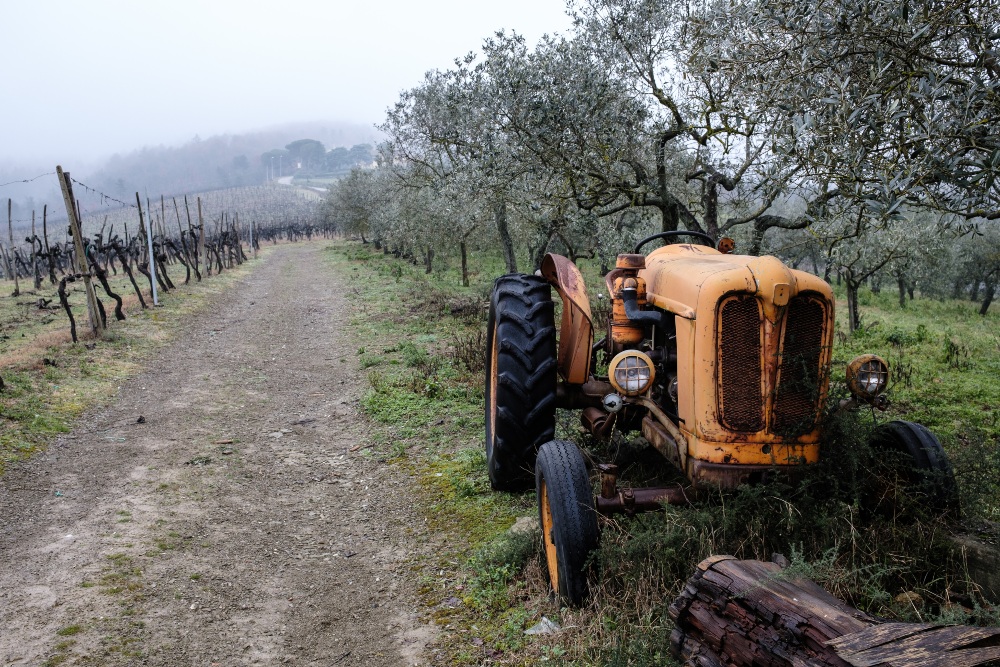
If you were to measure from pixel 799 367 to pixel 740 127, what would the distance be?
5.64m

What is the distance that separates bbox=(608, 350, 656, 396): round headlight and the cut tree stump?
1189 millimetres

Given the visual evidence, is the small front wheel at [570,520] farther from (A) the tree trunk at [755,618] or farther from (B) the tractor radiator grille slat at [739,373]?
(B) the tractor radiator grille slat at [739,373]

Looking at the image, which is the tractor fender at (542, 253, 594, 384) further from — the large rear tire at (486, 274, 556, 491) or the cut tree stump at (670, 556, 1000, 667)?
the cut tree stump at (670, 556, 1000, 667)

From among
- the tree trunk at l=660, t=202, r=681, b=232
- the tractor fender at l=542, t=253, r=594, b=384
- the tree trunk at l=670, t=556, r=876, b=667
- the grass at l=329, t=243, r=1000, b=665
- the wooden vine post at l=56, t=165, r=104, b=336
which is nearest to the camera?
the tree trunk at l=670, t=556, r=876, b=667

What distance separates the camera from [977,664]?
1754 millimetres

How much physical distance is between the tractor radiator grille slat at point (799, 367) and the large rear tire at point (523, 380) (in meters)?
1.51

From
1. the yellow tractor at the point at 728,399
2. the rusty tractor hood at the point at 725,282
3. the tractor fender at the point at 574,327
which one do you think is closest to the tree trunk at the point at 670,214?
the tractor fender at the point at 574,327

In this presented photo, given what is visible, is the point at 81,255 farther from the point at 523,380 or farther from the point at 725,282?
the point at 725,282

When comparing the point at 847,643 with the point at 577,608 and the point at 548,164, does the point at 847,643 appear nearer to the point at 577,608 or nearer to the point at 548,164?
the point at 577,608

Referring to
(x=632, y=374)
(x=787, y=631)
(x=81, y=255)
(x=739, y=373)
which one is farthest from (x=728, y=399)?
(x=81, y=255)

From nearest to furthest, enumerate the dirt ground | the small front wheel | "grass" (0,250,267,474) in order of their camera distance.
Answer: the small front wheel, the dirt ground, "grass" (0,250,267,474)

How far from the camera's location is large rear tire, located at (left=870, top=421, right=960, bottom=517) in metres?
3.35

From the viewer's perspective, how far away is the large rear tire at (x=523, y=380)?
14.1 feet

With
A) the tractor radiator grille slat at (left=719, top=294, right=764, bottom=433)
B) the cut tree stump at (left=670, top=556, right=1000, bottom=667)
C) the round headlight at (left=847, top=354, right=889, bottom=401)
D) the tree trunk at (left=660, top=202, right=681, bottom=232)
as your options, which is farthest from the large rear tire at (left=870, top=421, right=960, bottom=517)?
the tree trunk at (left=660, top=202, right=681, bottom=232)
